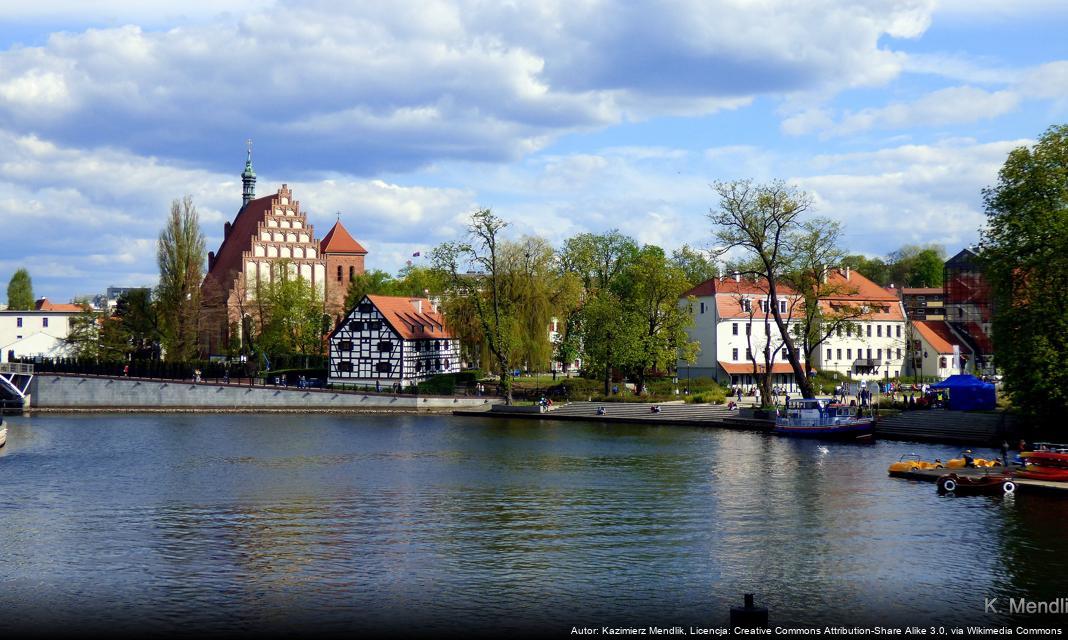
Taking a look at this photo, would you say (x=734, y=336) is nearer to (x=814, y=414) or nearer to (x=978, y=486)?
(x=814, y=414)

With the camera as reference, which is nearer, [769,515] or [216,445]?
[769,515]

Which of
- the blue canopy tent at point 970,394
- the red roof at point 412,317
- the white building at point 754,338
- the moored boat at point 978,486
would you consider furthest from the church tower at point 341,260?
the moored boat at point 978,486

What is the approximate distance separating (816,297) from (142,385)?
214 feet

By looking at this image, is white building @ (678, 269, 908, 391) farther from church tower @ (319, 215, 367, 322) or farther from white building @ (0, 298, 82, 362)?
white building @ (0, 298, 82, 362)

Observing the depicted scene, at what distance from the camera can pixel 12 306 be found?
6619 inches

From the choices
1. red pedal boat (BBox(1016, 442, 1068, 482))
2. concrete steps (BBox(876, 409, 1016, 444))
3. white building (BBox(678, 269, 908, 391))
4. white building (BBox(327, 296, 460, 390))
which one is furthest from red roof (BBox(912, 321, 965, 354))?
red pedal boat (BBox(1016, 442, 1068, 482))

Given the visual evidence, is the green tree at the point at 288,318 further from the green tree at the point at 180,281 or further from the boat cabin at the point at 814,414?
the boat cabin at the point at 814,414

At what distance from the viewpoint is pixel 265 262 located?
417 feet

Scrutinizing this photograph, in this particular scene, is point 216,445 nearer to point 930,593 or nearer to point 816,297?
point 816,297

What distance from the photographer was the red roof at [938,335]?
104250 millimetres

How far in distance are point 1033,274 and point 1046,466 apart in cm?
1510

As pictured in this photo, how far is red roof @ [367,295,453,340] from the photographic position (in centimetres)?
10294

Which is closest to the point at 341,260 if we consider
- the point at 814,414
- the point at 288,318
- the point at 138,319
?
the point at 288,318

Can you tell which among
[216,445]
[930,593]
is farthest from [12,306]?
[930,593]
